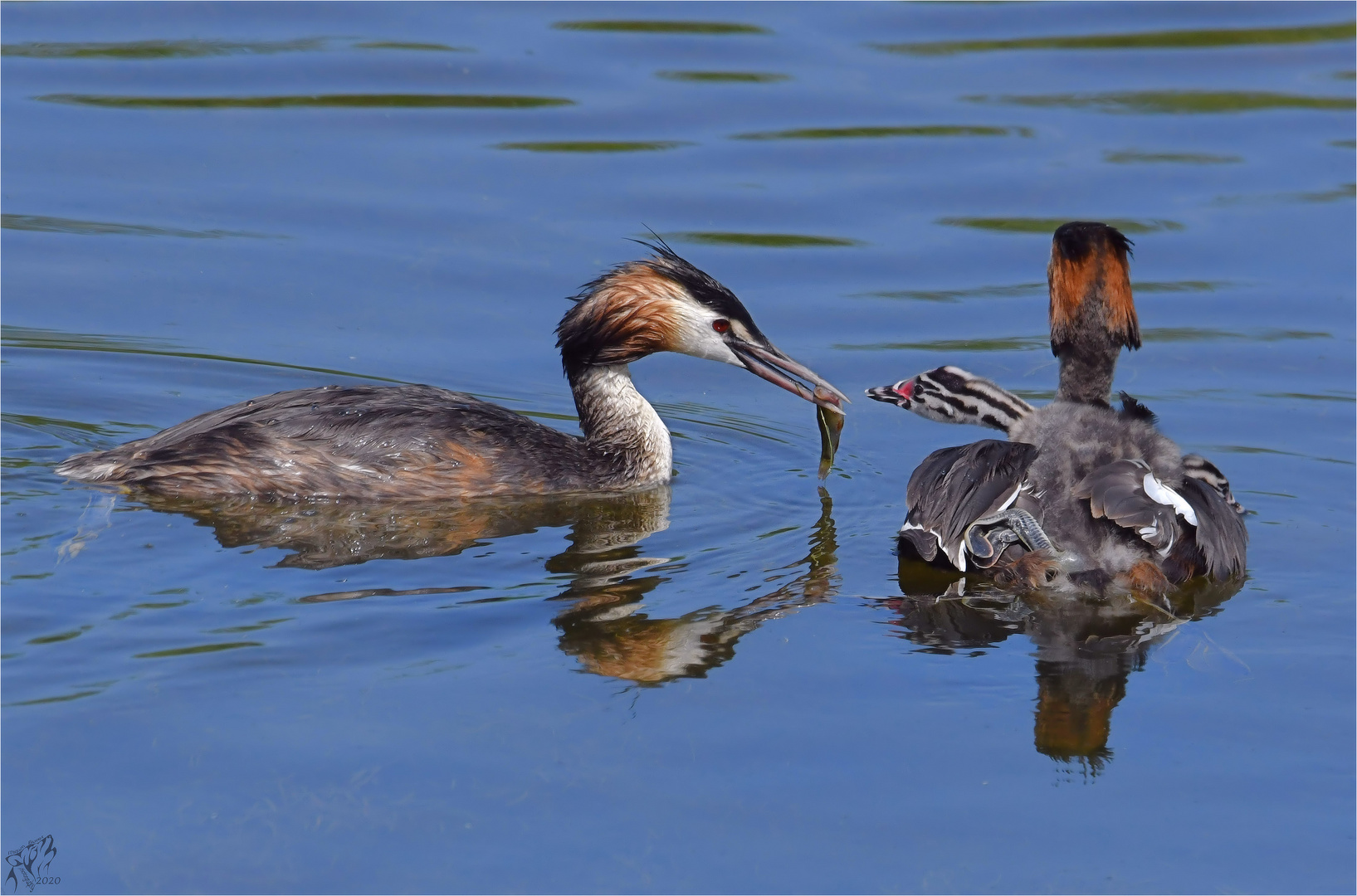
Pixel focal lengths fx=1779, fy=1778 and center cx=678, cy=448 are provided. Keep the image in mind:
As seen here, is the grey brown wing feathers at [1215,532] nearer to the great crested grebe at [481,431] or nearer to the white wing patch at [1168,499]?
the white wing patch at [1168,499]

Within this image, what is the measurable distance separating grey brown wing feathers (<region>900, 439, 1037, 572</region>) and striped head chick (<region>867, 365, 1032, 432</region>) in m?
0.41

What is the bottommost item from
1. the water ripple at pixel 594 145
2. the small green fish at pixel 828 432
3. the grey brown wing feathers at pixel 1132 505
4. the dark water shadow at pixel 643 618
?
the dark water shadow at pixel 643 618

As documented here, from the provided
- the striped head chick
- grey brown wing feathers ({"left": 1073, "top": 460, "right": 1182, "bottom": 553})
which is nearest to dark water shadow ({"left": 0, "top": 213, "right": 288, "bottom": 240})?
the striped head chick

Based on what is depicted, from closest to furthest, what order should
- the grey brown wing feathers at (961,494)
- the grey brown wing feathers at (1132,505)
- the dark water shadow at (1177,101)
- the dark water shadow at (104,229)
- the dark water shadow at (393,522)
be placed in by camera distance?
the grey brown wing feathers at (1132,505) < the grey brown wing feathers at (961,494) < the dark water shadow at (393,522) < the dark water shadow at (104,229) < the dark water shadow at (1177,101)

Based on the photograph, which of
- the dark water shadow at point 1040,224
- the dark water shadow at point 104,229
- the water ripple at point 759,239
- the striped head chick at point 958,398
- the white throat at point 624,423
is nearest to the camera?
the striped head chick at point 958,398

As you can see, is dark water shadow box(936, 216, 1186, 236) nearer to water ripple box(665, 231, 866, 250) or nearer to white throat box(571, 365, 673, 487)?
water ripple box(665, 231, 866, 250)

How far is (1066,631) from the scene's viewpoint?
246 inches

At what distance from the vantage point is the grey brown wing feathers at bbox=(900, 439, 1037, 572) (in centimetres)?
666

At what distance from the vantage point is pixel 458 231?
11102 mm

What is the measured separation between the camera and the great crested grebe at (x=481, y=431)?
7555mm

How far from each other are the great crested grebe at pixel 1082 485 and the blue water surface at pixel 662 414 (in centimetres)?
21

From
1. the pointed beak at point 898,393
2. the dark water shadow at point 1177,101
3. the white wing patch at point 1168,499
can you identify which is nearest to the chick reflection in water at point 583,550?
the pointed beak at point 898,393

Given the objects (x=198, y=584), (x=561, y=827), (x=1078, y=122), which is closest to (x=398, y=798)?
(x=561, y=827)

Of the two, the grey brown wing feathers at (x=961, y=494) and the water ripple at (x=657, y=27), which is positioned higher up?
the water ripple at (x=657, y=27)
